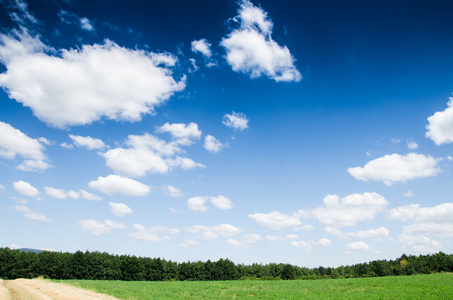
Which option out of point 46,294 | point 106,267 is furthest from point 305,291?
point 106,267

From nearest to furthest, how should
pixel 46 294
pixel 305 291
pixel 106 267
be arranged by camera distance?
pixel 46 294
pixel 305 291
pixel 106 267

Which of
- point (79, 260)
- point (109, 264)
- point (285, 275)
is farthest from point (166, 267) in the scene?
point (285, 275)

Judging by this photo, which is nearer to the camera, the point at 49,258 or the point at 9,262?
the point at 9,262

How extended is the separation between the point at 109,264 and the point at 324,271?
127932mm

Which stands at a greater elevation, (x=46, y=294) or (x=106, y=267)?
(x=46, y=294)

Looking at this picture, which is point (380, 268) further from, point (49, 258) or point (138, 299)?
point (49, 258)

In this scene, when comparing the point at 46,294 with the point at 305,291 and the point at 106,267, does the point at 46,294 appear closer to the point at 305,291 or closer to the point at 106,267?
the point at 305,291

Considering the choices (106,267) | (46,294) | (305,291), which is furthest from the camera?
(106,267)

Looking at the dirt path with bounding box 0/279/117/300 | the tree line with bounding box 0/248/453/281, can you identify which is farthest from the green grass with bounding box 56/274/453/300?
the tree line with bounding box 0/248/453/281

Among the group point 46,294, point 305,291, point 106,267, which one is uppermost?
point 46,294

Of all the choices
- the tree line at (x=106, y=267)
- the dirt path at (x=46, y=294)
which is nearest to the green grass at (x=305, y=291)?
the dirt path at (x=46, y=294)

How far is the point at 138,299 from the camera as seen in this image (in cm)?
2778

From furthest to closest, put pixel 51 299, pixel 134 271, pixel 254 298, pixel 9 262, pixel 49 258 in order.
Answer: pixel 134 271 → pixel 49 258 → pixel 9 262 → pixel 254 298 → pixel 51 299

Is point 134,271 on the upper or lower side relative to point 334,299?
lower
